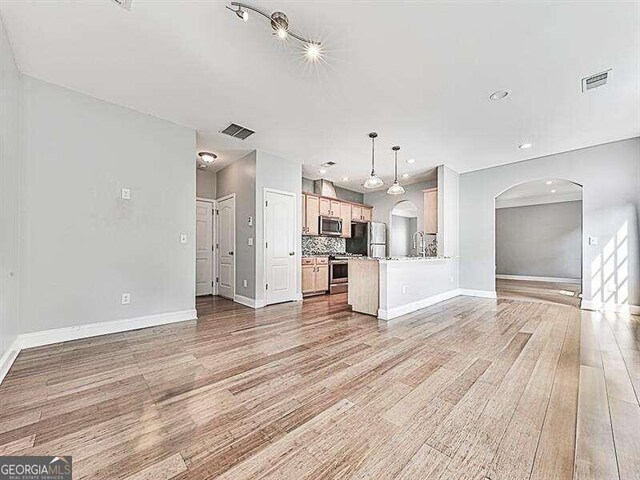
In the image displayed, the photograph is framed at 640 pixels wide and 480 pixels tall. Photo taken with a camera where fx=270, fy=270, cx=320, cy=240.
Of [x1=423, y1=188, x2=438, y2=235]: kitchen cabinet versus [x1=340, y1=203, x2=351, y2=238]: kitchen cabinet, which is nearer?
[x1=423, y1=188, x2=438, y2=235]: kitchen cabinet

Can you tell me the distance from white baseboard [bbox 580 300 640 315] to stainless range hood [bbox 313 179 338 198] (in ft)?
18.1

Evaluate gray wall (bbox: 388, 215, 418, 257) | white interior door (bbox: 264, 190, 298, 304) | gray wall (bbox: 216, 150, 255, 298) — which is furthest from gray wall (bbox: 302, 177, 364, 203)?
gray wall (bbox: 388, 215, 418, 257)

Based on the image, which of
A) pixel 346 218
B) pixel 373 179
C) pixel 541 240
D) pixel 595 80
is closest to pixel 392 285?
pixel 373 179

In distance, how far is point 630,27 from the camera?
2.18m

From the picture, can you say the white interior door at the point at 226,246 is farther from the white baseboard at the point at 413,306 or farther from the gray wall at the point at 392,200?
the gray wall at the point at 392,200

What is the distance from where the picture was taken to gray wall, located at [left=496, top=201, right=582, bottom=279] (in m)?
8.89

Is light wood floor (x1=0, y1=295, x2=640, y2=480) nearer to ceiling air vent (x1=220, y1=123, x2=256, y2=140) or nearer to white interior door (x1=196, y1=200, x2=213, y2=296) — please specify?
white interior door (x1=196, y1=200, x2=213, y2=296)

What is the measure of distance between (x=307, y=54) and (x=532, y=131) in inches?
148

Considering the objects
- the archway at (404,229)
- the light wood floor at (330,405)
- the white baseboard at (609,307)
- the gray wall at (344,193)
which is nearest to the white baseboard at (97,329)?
the light wood floor at (330,405)

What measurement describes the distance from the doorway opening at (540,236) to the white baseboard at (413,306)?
359 cm

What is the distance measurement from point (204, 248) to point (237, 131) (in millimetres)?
3023

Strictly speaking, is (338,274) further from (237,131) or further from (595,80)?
(595,80)

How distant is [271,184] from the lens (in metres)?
5.16

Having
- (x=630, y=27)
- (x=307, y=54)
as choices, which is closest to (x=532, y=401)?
(x=630, y=27)
